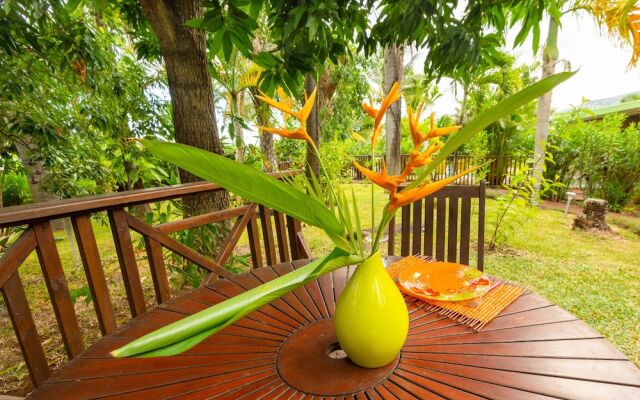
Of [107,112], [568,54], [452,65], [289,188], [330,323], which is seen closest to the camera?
[289,188]

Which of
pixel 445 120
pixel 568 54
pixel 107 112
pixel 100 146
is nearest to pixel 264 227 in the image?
pixel 107 112

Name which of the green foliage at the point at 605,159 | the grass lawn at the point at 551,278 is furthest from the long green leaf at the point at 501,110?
the green foliage at the point at 605,159

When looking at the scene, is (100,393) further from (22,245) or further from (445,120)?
(445,120)

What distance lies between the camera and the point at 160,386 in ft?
2.10

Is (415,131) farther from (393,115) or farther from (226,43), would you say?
(393,115)

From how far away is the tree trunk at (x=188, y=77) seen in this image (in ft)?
5.53

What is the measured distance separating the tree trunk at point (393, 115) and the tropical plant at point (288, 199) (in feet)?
14.0

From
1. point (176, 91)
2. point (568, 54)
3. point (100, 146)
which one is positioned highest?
point (568, 54)

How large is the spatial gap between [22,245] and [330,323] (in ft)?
3.16

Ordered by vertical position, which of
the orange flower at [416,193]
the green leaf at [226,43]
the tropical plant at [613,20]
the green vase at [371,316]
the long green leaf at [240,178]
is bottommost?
the green vase at [371,316]

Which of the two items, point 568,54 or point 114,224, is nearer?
point 114,224

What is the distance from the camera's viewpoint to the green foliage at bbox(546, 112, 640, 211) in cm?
502

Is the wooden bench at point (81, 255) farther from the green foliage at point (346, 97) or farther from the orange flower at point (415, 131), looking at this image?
the green foliage at point (346, 97)

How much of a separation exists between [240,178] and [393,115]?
4767 mm
